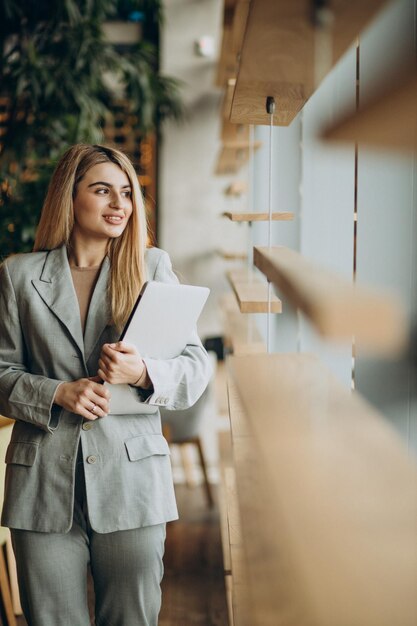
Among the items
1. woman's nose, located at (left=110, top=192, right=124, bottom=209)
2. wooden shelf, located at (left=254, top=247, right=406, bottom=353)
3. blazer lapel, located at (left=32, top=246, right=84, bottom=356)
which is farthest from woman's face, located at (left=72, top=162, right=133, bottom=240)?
wooden shelf, located at (left=254, top=247, right=406, bottom=353)

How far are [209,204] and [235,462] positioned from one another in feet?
13.5

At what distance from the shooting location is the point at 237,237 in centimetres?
541

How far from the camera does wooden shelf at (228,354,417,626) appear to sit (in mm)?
793

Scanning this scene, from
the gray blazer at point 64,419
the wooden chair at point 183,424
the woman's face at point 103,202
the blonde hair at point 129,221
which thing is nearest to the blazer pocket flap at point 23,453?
the gray blazer at point 64,419

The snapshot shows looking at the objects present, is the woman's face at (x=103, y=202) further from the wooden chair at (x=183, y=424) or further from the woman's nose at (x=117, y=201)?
the wooden chair at (x=183, y=424)

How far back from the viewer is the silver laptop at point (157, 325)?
6.11ft

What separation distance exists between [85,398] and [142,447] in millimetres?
203

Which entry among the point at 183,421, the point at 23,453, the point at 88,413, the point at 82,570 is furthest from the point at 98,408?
the point at 183,421

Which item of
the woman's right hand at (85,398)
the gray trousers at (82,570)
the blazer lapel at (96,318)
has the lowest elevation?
the gray trousers at (82,570)

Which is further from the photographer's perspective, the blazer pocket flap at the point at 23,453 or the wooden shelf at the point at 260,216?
the wooden shelf at the point at 260,216

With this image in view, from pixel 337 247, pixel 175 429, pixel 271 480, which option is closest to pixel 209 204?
pixel 175 429

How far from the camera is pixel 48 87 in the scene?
13.9 feet

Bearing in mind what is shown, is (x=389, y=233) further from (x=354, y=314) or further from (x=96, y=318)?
(x=354, y=314)

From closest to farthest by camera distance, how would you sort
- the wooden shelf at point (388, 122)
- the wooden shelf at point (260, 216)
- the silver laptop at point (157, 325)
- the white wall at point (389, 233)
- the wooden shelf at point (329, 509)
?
the wooden shelf at point (388, 122) < the wooden shelf at point (329, 509) < the white wall at point (389, 233) < the silver laptop at point (157, 325) < the wooden shelf at point (260, 216)
